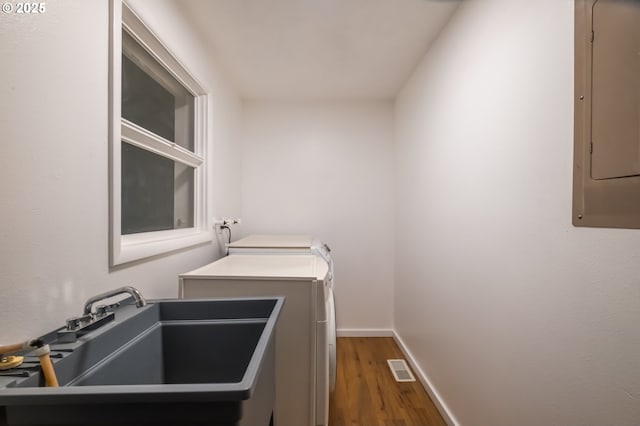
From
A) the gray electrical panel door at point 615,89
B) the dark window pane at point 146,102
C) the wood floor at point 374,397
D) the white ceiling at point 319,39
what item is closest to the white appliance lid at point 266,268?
the dark window pane at point 146,102

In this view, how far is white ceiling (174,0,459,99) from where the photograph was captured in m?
1.68

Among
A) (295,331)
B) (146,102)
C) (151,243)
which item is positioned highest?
(146,102)

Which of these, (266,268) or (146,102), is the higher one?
(146,102)

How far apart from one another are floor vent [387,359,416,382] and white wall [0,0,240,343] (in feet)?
6.72

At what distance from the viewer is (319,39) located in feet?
6.53

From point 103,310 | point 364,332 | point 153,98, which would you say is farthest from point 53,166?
point 364,332

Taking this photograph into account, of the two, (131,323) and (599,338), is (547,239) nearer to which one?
(599,338)

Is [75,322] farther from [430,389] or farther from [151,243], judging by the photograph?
[430,389]

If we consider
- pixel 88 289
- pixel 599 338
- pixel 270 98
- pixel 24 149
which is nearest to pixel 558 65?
pixel 599 338

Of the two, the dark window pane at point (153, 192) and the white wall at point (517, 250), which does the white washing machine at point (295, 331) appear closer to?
the dark window pane at point (153, 192)

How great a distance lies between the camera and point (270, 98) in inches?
121

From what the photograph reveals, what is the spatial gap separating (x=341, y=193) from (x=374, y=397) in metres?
1.85

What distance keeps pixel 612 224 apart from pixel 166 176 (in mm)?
1976

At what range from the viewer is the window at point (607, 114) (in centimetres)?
74
